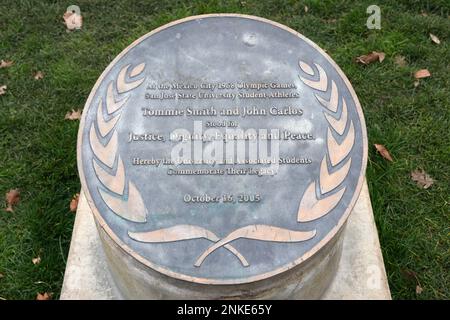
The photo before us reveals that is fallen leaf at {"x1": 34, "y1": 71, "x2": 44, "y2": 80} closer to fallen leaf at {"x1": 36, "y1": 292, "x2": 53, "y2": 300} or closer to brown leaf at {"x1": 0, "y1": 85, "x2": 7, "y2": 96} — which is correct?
brown leaf at {"x1": 0, "y1": 85, "x2": 7, "y2": 96}

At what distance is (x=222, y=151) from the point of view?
2637 mm

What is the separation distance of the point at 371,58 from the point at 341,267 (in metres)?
2.15

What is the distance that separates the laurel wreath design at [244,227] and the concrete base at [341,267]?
688 millimetres

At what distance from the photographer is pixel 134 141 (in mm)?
2652

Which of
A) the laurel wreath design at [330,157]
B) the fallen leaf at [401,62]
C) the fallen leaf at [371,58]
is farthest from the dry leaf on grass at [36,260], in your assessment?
the fallen leaf at [401,62]

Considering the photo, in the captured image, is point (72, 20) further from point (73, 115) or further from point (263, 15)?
point (263, 15)

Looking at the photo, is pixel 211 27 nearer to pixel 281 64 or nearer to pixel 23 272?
pixel 281 64

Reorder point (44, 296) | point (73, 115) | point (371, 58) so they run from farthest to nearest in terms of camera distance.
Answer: point (371, 58), point (73, 115), point (44, 296)

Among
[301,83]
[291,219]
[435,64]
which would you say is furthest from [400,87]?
[291,219]

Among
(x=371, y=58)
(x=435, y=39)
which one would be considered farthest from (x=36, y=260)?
(x=435, y=39)

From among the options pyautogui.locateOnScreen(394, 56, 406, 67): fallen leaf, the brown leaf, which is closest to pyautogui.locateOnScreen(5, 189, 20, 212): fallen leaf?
the brown leaf

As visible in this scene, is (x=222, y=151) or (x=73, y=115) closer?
(x=222, y=151)

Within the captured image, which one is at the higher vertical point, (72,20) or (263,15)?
(72,20)

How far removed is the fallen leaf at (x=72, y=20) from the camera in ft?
15.5
